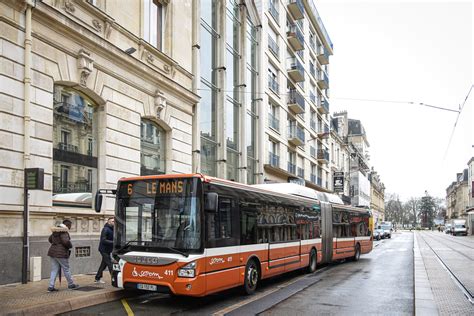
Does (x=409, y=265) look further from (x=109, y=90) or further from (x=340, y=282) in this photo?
(x=109, y=90)

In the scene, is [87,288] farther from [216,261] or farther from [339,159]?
[339,159]

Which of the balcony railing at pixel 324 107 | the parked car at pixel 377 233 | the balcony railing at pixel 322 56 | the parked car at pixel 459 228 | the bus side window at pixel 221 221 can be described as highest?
the balcony railing at pixel 322 56

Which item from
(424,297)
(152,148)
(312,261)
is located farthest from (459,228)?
(424,297)

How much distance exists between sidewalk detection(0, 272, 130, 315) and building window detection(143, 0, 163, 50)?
1019 centimetres

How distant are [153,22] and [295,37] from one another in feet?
74.0

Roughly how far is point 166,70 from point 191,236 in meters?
10.9

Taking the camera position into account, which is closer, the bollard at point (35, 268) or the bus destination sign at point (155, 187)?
the bus destination sign at point (155, 187)

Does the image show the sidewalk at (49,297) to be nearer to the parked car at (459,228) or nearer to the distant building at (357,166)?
the distant building at (357,166)

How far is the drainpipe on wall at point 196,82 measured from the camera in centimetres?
2048

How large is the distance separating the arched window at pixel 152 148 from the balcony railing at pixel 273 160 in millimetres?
14814

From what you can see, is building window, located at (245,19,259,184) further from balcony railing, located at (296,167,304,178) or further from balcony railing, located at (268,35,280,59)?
balcony railing, located at (296,167,304,178)

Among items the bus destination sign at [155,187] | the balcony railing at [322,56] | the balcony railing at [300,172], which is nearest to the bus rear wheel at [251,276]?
the bus destination sign at [155,187]

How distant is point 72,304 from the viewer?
9.10 m

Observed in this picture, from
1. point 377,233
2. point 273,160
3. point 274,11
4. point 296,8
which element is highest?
point 296,8
